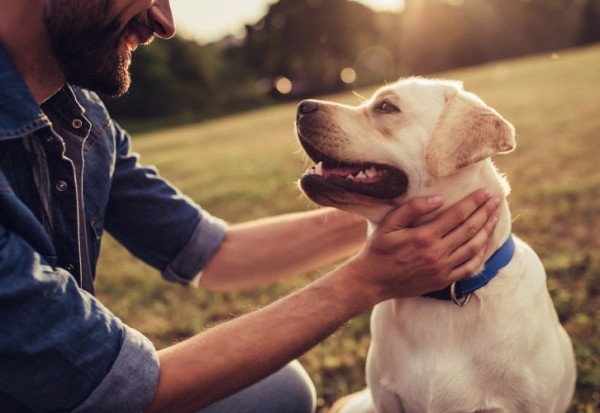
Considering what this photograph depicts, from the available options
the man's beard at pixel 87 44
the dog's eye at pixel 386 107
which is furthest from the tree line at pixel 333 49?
the man's beard at pixel 87 44

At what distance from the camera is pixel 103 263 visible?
6.59 m

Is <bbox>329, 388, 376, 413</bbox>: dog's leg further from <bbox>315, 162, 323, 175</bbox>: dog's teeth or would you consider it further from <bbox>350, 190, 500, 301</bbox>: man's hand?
<bbox>315, 162, 323, 175</bbox>: dog's teeth

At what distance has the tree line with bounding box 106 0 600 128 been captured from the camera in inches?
1603

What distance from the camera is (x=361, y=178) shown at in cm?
265

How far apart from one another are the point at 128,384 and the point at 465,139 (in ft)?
5.16

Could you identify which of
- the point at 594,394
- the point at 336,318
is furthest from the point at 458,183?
the point at 594,394

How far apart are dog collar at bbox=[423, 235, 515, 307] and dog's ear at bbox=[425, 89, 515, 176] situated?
42cm

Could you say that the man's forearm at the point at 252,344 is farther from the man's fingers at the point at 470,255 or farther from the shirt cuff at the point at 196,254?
the shirt cuff at the point at 196,254

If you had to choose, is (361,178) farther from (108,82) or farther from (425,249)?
(108,82)

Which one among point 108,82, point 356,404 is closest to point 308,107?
point 108,82

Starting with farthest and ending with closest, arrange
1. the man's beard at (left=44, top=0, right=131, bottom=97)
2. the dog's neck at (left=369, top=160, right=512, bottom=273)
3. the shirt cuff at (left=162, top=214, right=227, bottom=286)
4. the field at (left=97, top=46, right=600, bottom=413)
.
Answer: the field at (left=97, top=46, right=600, bottom=413)
the shirt cuff at (left=162, top=214, right=227, bottom=286)
the dog's neck at (left=369, top=160, right=512, bottom=273)
the man's beard at (left=44, top=0, right=131, bottom=97)

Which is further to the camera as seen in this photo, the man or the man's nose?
the man's nose

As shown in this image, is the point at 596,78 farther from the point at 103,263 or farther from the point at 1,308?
the point at 1,308

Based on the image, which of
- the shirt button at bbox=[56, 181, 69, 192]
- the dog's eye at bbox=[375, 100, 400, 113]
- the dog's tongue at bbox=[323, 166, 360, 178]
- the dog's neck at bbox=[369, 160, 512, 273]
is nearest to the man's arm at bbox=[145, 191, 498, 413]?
the dog's neck at bbox=[369, 160, 512, 273]
